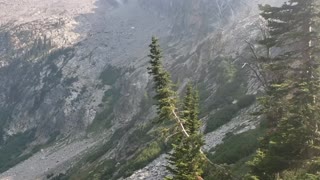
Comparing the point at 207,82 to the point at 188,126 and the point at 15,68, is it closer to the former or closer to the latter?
the point at 188,126

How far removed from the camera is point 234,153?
3809 cm

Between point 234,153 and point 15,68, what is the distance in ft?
481

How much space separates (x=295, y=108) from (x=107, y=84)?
124m

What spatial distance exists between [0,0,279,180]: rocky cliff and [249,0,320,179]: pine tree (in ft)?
75.3

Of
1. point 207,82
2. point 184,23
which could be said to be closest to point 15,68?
point 184,23

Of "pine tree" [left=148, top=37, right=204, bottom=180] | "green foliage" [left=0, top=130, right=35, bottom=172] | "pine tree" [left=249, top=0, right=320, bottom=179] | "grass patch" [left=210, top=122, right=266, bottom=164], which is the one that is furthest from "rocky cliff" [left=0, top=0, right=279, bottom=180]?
"pine tree" [left=249, top=0, right=320, bottom=179]

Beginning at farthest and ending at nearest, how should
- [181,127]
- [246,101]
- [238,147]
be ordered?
[246,101] < [238,147] < [181,127]

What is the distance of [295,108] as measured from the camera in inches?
772

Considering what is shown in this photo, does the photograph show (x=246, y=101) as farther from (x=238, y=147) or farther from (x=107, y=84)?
(x=107, y=84)

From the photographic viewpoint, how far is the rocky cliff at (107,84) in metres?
Answer: 65.0

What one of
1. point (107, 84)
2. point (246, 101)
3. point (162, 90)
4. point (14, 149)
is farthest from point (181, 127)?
point (107, 84)

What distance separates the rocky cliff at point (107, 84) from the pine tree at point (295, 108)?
22.9 meters

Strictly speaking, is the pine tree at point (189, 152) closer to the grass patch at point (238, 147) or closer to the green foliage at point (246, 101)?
the grass patch at point (238, 147)

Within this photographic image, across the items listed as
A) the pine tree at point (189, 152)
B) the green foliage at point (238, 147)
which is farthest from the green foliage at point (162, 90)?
the green foliage at point (238, 147)
